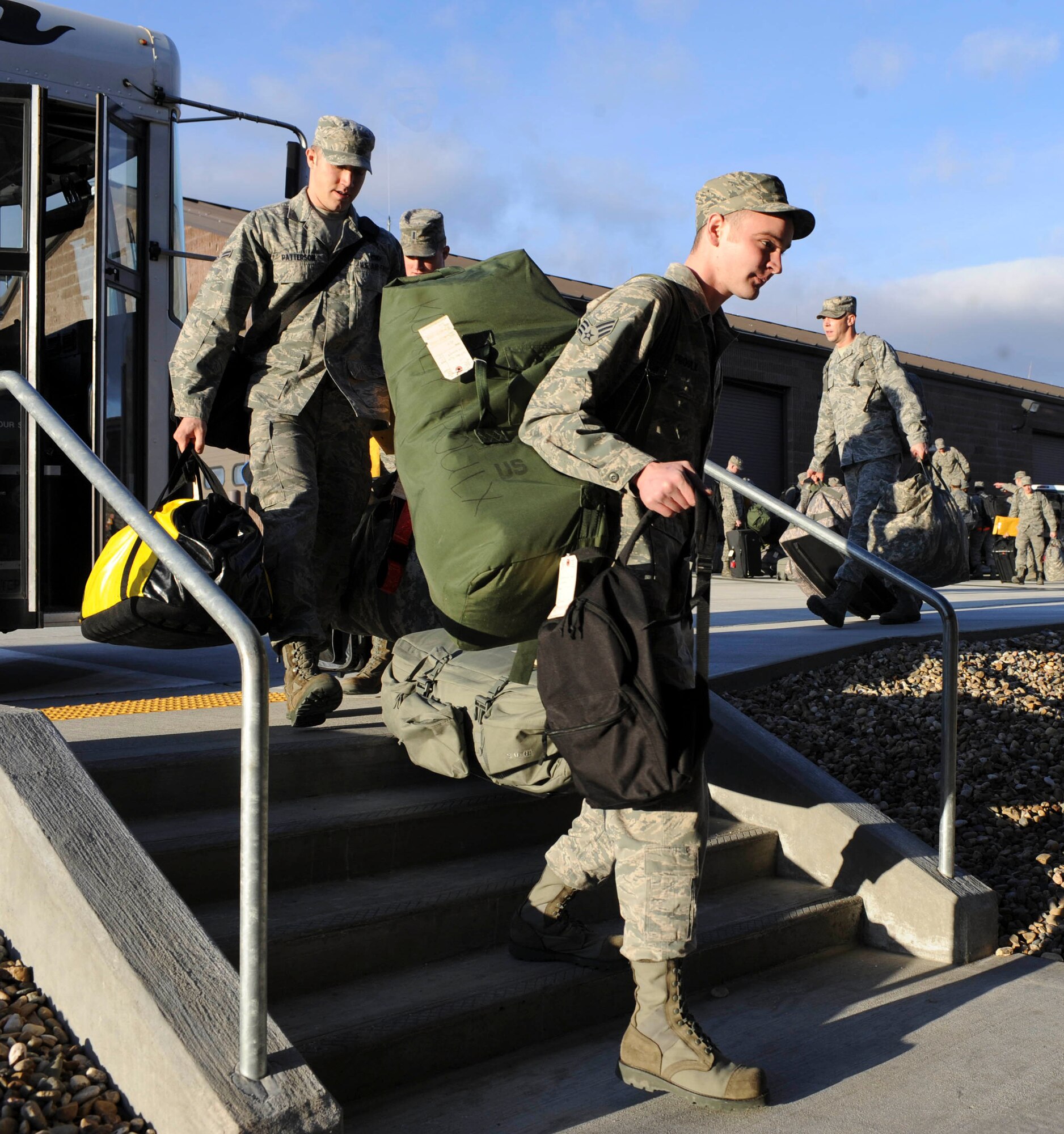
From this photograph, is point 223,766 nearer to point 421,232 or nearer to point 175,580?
point 175,580

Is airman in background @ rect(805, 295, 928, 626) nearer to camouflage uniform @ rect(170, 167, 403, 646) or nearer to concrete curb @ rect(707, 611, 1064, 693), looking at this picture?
concrete curb @ rect(707, 611, 1064, 693)

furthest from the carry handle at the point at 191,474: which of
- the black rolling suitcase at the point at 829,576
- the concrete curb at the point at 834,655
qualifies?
the black rolling suitcase at the point at 829,576

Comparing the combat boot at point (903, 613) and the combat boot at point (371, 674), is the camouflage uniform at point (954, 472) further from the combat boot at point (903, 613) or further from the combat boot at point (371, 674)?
the combat boot at point (371, 674)

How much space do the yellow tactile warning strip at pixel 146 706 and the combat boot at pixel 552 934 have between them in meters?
1.52

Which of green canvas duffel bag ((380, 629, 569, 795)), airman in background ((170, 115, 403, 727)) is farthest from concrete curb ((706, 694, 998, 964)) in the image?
airman in background ((170, 115, 403, 727))

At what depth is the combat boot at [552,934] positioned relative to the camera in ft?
9.95

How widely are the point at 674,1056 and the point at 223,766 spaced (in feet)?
4.90

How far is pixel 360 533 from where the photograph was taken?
4363mm

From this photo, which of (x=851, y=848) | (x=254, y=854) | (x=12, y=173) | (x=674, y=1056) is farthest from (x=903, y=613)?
(x=254, y=854)

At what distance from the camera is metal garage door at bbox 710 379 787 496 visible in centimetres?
2519

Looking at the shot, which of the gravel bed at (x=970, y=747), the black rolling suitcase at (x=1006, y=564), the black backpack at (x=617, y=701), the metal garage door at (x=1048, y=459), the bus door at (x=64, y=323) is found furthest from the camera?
the metal garage door at (x=1048, y=459)

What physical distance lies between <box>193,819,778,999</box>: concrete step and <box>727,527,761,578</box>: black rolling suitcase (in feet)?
44.7

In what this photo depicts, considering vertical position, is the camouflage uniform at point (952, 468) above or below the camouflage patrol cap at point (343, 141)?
below

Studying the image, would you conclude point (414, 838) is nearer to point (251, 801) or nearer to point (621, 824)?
point (621, 824)
